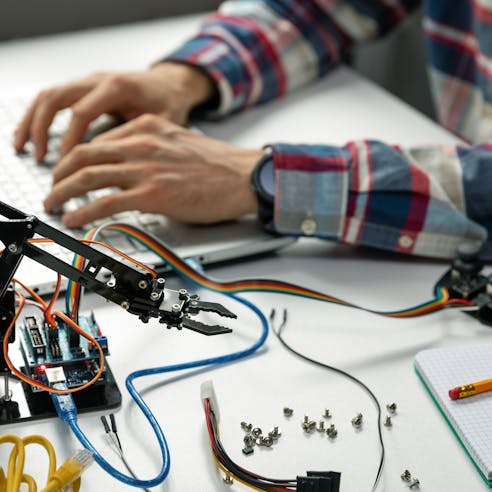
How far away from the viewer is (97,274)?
2.24 ft

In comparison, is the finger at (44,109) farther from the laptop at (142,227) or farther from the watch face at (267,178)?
the watch face at (267,178)

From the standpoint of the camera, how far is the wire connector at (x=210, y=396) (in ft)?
2.42

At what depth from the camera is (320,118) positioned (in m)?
1.28

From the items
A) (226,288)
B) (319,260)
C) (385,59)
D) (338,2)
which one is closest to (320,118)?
(338,2)

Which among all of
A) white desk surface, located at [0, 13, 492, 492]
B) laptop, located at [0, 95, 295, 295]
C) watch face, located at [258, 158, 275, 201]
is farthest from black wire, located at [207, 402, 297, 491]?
watch face, located at [258, 158, 275, 201]

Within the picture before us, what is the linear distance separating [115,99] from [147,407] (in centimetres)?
54

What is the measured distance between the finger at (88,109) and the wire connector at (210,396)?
0.47 metres

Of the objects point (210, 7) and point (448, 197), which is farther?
point (210, 7)

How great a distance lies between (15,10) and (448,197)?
3.41 ft

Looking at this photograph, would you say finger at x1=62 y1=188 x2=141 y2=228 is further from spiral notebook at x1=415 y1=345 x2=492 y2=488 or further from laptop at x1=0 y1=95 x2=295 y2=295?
spiral notebook at x1=415 y1=345 x2=492 y2=488

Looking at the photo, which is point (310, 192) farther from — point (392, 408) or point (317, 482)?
point (317, 482)

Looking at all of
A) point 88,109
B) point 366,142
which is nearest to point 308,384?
point 366,142

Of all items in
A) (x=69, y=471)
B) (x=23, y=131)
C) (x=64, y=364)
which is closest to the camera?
(x=69, y=471)

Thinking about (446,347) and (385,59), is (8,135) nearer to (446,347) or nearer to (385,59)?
(446,347)
